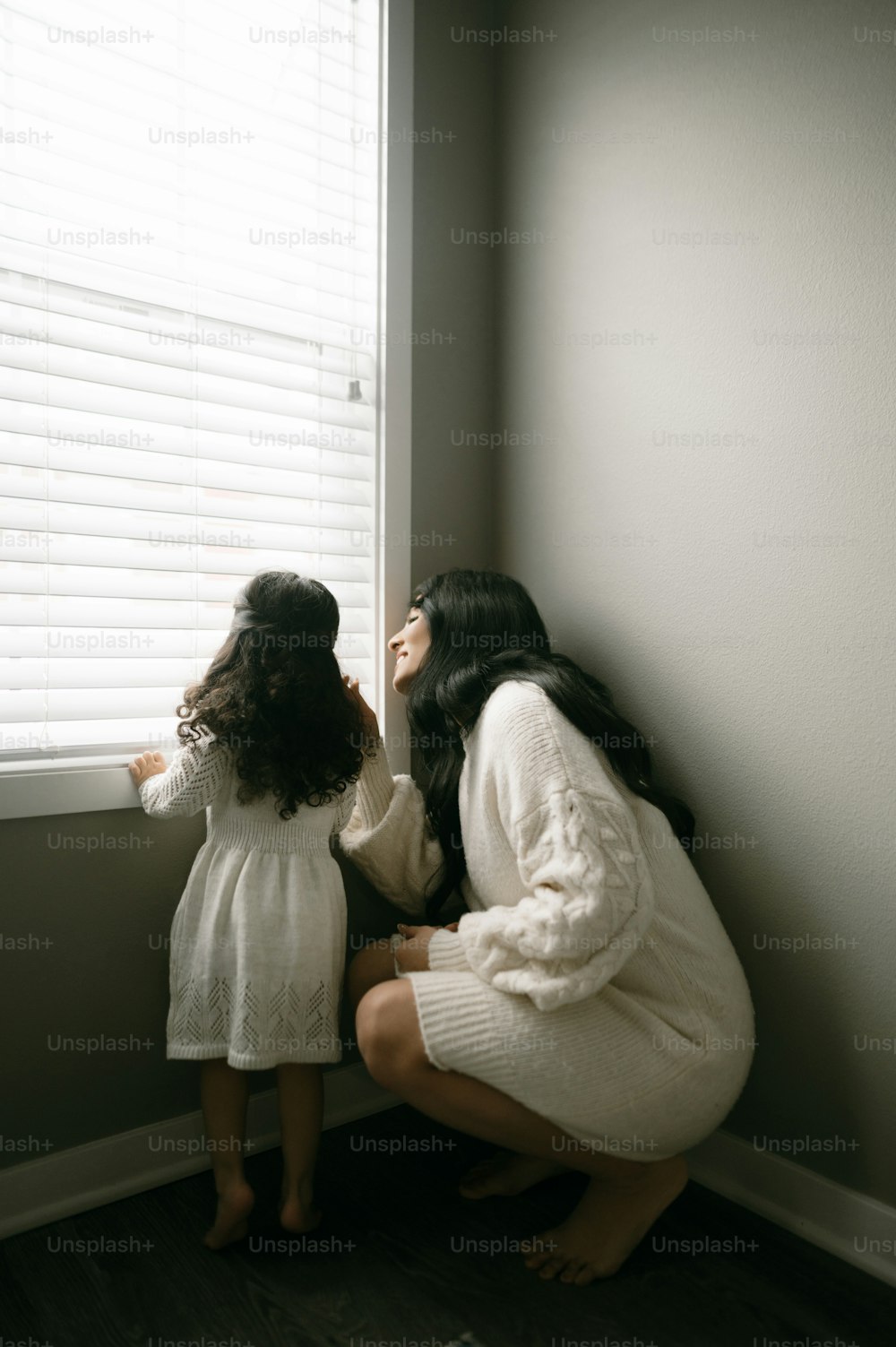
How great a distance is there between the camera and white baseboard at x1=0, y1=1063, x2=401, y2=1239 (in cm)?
159

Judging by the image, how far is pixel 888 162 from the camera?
148 cm

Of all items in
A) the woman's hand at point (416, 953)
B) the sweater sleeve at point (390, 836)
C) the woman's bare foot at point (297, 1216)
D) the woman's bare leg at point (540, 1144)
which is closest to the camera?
the woman's bare leg at point (540, 1144)

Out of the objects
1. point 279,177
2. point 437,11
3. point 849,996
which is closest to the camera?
point 849,996

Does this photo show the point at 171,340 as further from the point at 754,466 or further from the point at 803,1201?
the point at 803,1201

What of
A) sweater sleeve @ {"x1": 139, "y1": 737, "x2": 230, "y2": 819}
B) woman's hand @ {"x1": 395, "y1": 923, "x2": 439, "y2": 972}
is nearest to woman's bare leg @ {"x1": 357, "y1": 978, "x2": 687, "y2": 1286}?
woman's hand @ {"x1": 395, "y1": 923, "x2": 439, "y2": 972}

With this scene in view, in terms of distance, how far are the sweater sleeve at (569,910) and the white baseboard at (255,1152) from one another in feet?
2.02

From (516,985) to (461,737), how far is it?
528 millimetres

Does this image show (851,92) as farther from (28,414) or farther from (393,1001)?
(393,1001)

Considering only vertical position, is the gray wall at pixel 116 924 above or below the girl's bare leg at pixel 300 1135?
above

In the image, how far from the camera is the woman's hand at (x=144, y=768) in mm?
1689

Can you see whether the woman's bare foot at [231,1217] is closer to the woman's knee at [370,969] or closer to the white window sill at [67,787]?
the woman's knee at [370,969]

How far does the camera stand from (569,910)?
1.39m

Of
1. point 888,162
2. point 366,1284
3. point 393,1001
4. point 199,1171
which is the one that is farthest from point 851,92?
point 199,1171

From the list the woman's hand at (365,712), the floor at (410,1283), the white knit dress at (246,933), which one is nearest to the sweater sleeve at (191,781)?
the white knit dress at (246,933)
